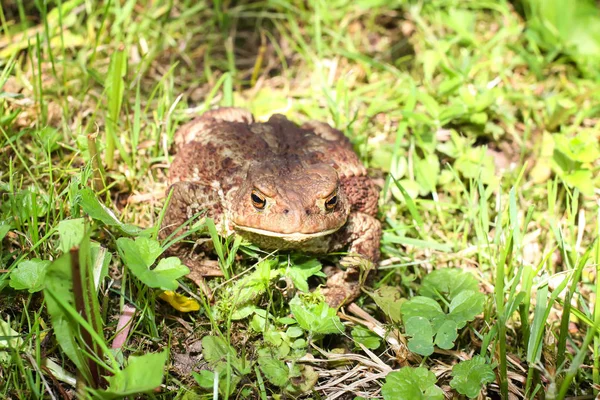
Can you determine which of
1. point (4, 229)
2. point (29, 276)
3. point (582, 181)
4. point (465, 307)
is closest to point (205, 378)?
point (29, 276)

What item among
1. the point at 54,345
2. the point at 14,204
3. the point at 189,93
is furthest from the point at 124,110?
the point at 54,345

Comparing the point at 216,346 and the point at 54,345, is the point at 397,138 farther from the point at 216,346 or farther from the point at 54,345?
the point at 54,345

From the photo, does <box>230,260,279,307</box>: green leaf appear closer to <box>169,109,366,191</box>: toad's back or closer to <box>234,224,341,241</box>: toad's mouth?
<box>234,224,341,241</box>: toad's mouth

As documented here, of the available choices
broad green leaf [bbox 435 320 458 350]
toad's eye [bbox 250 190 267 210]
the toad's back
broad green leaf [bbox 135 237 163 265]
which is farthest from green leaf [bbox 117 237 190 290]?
broad green leaf [bbox 435 320 458 350]

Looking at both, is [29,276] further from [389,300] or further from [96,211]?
[389,300]

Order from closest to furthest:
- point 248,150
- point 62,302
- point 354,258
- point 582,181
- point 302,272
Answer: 1. point 62,302
2. point 302,272
3. point 354,258
4. point 248,150
5. point 582,181
